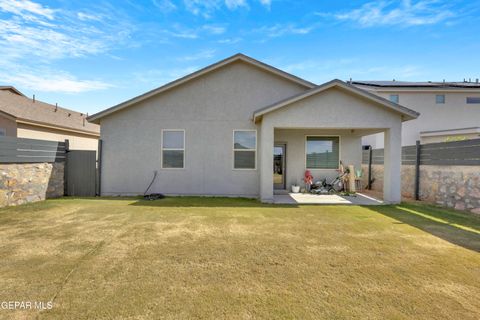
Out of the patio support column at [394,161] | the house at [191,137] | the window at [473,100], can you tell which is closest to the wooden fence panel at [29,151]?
the house at [191,137]

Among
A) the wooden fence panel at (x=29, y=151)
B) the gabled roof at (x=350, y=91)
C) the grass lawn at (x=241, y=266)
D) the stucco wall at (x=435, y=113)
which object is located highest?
the stucco wall at (x=435, y=113)

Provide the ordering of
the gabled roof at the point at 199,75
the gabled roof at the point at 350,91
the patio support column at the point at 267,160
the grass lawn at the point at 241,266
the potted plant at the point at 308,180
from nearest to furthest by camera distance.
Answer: the grass lawn at the point at 241,266 → the gabled roof at the point at 350,91 → the patio support column at the point at 267,160 → the gabled roof at the point at 199,75 → the potted plant at the point at 308,180

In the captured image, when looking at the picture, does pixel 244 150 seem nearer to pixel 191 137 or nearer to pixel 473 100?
pixel 191 137

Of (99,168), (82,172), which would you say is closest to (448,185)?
(99,168)

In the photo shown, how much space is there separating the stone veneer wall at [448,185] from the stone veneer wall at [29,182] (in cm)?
1435

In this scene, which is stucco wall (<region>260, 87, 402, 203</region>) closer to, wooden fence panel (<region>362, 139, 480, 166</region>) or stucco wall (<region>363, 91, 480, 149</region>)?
wooden fence panel (<region>362, 139, 480, 166</region>)

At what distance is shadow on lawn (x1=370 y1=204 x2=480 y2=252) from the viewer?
488 centimetres

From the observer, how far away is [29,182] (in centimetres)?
815

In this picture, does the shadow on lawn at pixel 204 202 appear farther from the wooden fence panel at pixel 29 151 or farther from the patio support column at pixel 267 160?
the wooden fence panel at pixel 29 151

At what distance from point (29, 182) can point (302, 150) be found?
10865 millimetres

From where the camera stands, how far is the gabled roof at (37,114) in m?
12.3

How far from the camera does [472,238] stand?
16.0 ft

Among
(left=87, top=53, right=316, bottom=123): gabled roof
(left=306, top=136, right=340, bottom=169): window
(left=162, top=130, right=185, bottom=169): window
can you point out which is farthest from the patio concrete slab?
(left=87, top=53, right=316, bottom=123): gabled roof

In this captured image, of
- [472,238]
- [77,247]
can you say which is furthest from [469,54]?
[77,247]
